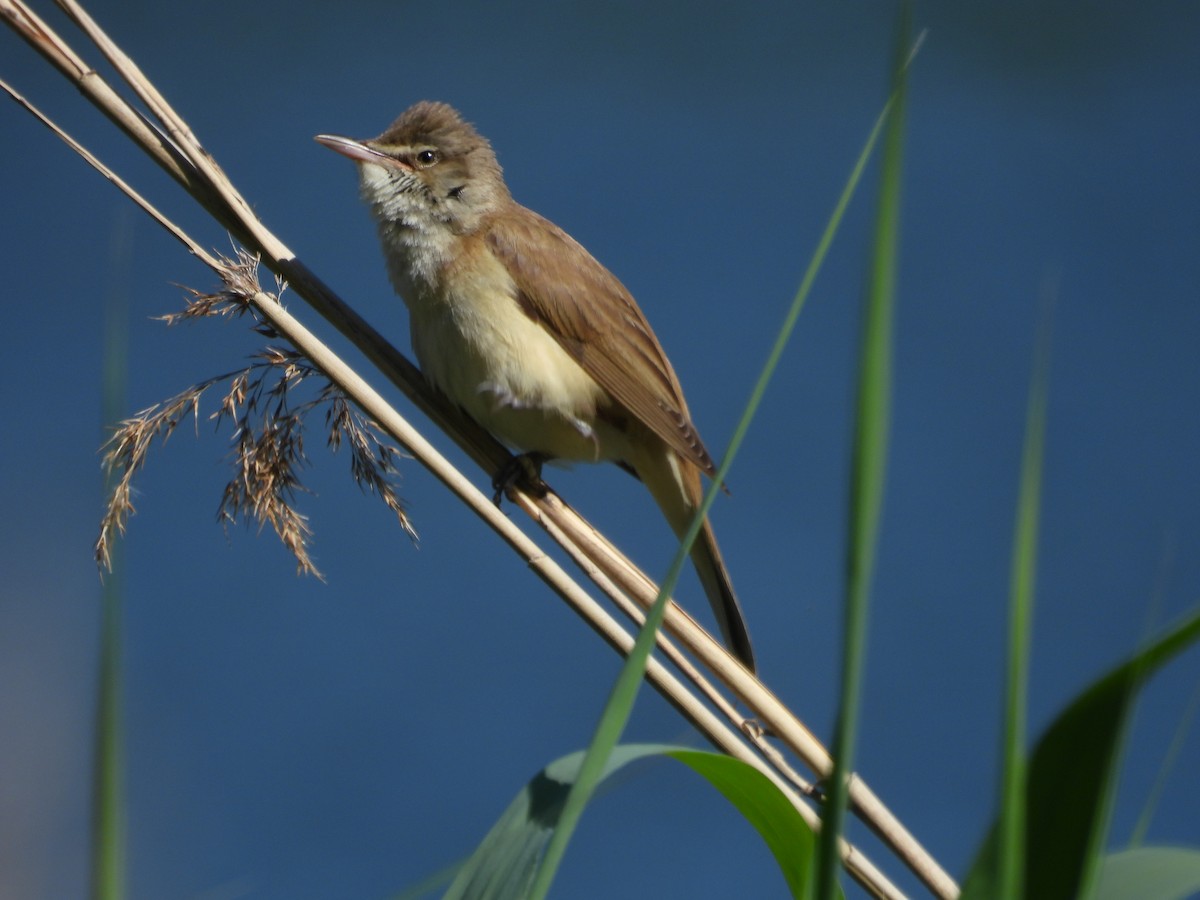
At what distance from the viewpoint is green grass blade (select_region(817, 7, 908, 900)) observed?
808 mm

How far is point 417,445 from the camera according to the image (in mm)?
1495

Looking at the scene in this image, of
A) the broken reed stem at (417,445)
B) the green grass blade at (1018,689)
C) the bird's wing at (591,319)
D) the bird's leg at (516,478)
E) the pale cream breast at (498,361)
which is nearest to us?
the green grass blade at (1018,689)

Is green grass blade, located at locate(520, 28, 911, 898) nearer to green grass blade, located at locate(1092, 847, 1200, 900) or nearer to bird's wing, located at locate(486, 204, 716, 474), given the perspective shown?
green grass blade, located at locate(1092, 847, 1200, 900)

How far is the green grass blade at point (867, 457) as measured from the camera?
0.81 m

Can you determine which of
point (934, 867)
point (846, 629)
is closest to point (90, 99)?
point (846, 629)

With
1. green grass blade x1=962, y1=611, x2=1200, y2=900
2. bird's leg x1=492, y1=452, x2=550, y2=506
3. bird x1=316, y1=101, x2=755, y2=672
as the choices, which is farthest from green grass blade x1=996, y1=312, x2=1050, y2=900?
bird x1=316, y1=101, x2=755, y2=672

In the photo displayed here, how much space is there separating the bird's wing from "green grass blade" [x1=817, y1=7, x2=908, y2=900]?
1786 mm

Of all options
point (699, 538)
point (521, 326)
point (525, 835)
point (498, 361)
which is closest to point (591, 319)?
point (521, 326)

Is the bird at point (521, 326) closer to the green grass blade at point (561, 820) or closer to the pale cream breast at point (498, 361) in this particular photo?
the pale cream breast at point (498, 361)

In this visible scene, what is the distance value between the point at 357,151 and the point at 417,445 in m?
1.48

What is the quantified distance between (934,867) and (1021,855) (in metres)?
0.41

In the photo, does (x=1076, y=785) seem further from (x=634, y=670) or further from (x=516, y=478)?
(x=516, y=478)

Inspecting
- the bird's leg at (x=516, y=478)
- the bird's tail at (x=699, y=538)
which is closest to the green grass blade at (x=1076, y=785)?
the bird's leg at (x=516, y=478)

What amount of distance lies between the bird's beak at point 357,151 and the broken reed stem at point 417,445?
1109 millimetres
